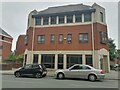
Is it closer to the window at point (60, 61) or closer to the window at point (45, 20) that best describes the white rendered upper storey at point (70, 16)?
the window at point (45, 20)

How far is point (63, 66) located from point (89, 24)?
693cm

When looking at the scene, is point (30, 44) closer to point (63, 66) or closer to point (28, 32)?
→ point (28, 32)

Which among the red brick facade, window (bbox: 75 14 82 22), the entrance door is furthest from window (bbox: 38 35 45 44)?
the entrance door

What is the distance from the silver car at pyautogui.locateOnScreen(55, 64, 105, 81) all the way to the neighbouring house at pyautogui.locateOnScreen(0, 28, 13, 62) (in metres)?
31.7

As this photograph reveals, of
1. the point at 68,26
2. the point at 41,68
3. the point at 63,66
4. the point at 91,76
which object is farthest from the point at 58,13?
the point at 91,76

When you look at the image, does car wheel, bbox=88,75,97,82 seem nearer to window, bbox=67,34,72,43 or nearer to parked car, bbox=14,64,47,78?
parked car, bbox=14,64,47,78

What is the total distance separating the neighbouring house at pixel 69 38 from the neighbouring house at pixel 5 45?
71.1 ft

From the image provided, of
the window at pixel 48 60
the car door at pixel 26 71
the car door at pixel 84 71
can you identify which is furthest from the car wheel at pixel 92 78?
the window at pixel 48 60

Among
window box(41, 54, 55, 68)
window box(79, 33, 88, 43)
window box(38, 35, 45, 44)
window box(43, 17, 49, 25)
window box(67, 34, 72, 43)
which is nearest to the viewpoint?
window box(79, 33, 88, 43)

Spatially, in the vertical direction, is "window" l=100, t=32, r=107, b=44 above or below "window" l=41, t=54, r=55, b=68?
above

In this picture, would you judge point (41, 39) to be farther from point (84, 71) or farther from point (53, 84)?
point (53, 84)

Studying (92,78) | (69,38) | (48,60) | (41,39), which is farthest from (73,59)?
(92,78)

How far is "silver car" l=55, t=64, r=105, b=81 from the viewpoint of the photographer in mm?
15223

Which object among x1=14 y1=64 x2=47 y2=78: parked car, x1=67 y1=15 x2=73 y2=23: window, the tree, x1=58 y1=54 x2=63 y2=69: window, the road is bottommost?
the road
